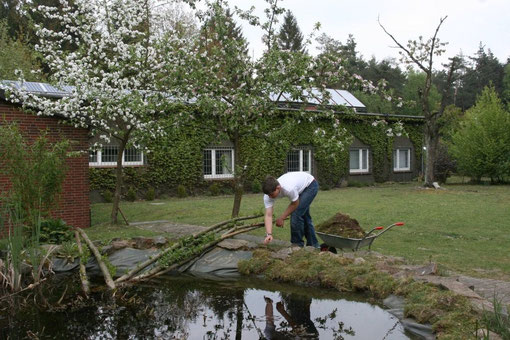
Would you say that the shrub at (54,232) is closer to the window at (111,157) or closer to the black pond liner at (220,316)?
the black pond liner at (220,316)

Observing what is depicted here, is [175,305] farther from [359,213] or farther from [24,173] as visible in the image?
[359,213]

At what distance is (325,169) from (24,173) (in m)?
18.2

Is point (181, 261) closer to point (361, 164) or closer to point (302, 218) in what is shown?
point (302, 218)

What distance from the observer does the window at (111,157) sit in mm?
18938

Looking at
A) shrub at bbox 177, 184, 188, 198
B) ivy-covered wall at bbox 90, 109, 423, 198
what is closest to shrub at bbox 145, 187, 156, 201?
ivy-covered wall at bbox 90, 109, 423, 198

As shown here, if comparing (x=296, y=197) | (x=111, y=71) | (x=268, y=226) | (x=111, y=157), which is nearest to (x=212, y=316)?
(x=268, y=226)

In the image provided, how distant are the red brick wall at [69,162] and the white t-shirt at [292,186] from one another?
5.71m

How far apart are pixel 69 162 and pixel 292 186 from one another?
20.9 ft

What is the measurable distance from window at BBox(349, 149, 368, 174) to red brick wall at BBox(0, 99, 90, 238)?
57.1 feet

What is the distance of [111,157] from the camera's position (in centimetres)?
1925

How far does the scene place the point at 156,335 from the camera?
4.85 metres

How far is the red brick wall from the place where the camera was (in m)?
11.1

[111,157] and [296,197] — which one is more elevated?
[111,157]

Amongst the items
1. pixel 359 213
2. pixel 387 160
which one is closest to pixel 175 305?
pixel 359 213
